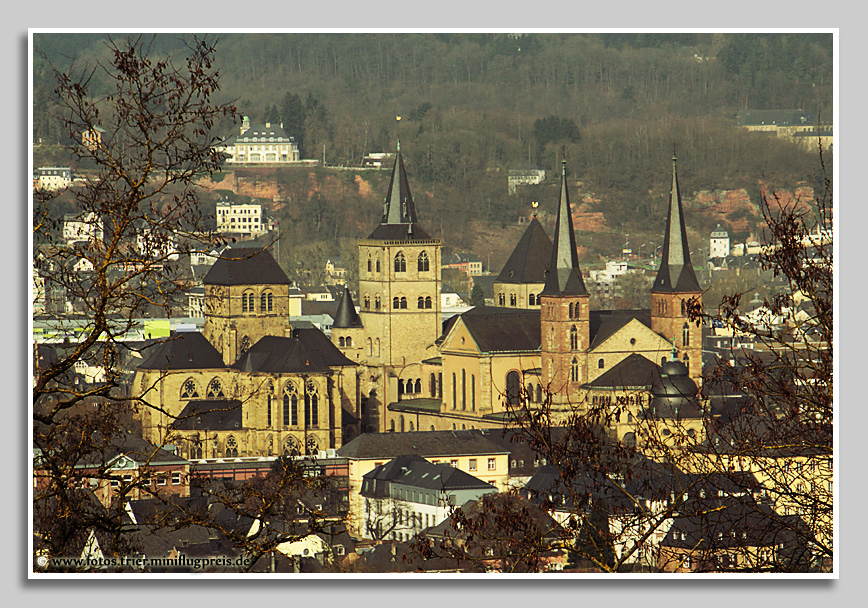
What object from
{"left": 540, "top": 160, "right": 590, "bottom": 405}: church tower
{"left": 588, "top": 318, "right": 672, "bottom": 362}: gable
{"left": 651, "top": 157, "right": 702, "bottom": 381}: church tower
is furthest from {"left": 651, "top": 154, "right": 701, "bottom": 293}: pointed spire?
{"left": 540, "top": 160, "right": 590, "bottom": 405}: church tower

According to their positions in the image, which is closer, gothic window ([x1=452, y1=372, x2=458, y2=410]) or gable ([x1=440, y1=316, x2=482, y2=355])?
gable ([x1=440, y1=316, x2=482, y2=355])

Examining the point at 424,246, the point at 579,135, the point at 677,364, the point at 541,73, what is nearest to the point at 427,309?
the point at 424,246

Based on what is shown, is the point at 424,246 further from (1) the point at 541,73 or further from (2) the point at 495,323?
(1) the point at 541,73

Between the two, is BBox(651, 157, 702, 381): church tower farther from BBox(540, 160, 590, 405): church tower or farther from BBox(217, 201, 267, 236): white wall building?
BBox(217, 201, 267, 236): white wall building

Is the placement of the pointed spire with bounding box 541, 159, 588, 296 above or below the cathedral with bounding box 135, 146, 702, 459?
above

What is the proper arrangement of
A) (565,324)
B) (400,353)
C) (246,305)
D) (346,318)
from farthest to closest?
1. (346,318)
2. (400,353)
3. (246,305)
4. (565,324)

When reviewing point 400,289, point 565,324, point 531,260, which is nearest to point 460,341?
point 565,324

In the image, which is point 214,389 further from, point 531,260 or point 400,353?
point 531,260
